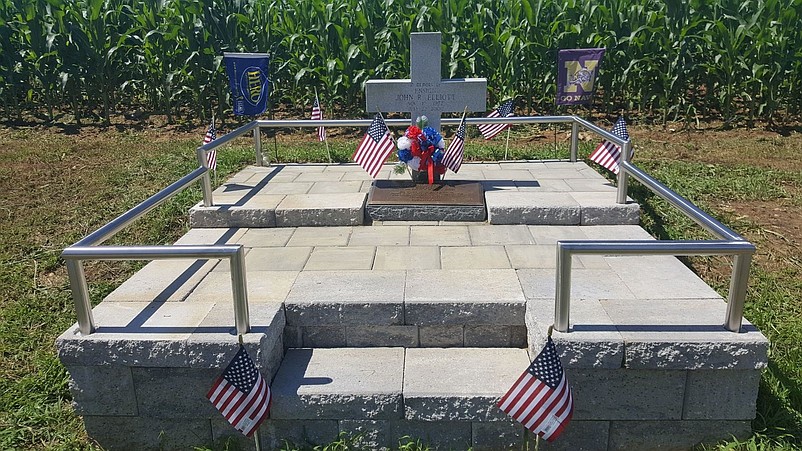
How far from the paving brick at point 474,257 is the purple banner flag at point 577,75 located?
15.4 feet

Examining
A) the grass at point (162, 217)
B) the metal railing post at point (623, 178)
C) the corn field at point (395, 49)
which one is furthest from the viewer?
the corn field at point (395, 49)

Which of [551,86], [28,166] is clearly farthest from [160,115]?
[551,86]

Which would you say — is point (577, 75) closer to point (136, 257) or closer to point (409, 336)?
point (409, 336)

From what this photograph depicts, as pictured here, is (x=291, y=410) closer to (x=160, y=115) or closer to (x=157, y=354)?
(x=157, y=354)

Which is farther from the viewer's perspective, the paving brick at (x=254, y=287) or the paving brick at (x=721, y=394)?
the paving brick at (x=254, y=287)

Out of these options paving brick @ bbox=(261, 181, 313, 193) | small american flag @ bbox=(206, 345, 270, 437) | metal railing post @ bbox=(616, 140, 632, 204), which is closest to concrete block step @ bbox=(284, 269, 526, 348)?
small american flag @ bbox=(206, 345, 270, 437)

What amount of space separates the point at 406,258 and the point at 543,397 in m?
2.03

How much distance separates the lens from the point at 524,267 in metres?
4.52

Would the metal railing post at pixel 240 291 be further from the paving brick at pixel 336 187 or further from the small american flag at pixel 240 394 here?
the paving brick at pixel 336 187

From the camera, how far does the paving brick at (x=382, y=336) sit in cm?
391

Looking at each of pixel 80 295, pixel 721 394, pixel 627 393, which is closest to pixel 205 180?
pixel 80 295

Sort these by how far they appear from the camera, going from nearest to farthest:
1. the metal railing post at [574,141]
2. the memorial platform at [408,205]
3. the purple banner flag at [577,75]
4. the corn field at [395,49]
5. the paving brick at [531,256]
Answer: the paving brick at [531,256] → the memorial platform at [408,205] → the metal railing post at [574,141] → the purple banner flag at [577,75] → the corn field at [395,49]

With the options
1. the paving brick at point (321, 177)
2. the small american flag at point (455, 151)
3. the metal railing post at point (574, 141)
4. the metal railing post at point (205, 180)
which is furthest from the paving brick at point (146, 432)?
the metal railing post at point (574, 141)

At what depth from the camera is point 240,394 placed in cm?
302
